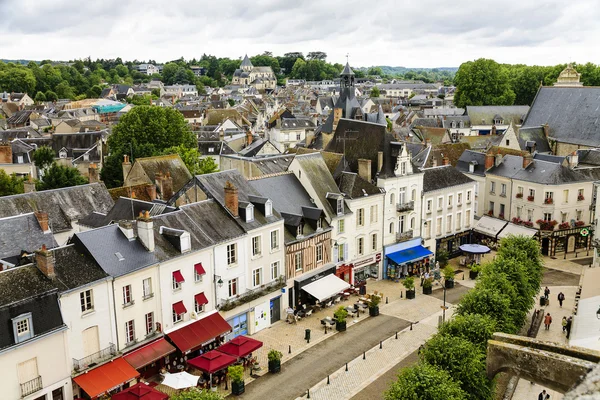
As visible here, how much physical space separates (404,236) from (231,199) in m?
14.7

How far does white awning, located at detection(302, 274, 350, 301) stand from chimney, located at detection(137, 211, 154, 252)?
10200 millimetres

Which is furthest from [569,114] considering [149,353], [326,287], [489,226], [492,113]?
[149,353]

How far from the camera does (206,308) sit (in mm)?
26938

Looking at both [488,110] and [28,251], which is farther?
[488,110]

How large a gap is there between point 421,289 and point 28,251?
74.4 feet

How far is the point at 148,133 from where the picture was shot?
5653 centimetres

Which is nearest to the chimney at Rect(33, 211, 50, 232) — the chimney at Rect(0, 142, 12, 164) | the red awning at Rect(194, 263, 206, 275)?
the red awning at Rect(194, 263, 206, 275)

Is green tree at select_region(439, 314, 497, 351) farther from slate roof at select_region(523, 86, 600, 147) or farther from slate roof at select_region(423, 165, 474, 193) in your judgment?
slate roof at select_region(523, 86, 600, 147)

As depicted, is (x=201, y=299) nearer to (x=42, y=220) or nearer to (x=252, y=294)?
(x=252, y=294)

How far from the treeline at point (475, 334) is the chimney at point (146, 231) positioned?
1169 centimetres

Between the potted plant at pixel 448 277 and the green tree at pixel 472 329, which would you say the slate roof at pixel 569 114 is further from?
the green tree at pixel 472 329

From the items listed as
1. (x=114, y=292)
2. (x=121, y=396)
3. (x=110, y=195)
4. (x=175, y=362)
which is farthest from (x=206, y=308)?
(x=110, y=195)

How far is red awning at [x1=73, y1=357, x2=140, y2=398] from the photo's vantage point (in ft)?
68.2

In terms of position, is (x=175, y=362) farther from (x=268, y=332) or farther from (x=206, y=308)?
(x=268, y=332)
